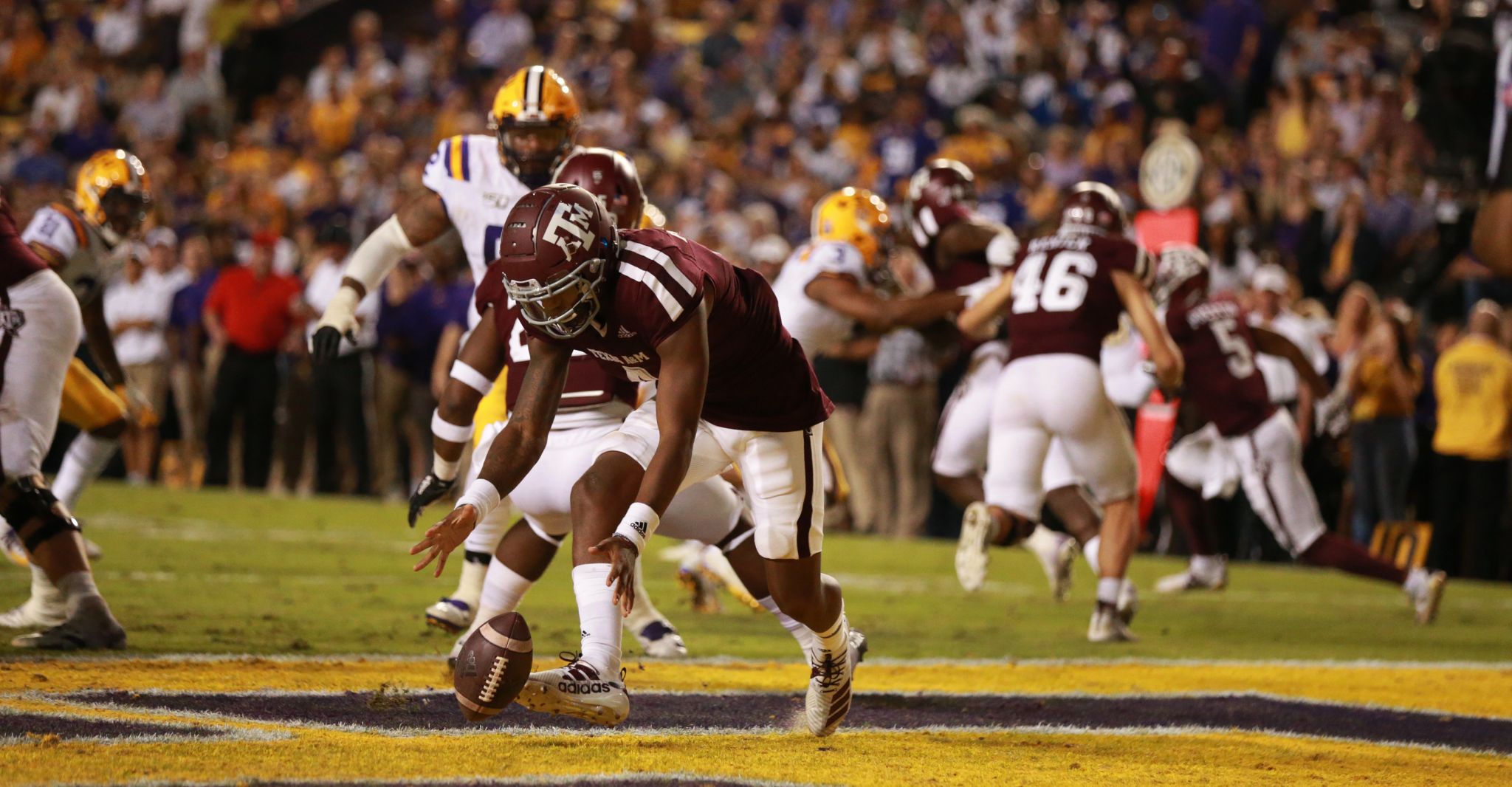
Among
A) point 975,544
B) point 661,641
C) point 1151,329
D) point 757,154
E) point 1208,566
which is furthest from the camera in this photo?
point 757,154

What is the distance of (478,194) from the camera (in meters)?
6.50

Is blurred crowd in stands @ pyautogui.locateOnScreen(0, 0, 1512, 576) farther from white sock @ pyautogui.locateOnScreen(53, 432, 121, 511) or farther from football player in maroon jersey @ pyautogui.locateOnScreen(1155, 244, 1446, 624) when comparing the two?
white sock @ pyautogui.locateOnScreen(53, 432, 121, 511)

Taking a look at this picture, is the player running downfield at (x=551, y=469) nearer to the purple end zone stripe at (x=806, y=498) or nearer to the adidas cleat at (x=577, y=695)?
the purple end zone stripe at (x=806, y=498)

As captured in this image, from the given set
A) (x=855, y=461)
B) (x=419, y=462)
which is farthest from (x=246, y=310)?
(x=855, y=461)

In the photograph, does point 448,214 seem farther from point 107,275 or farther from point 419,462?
point 419,462

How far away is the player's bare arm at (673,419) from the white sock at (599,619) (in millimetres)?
226

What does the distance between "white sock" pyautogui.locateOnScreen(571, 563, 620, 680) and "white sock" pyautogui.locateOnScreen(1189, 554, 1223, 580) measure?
6501 mm

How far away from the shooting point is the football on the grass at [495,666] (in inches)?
162

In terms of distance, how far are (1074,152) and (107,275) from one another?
992 cm

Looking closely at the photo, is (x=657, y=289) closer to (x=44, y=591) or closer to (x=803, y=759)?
(x=803, y=759)

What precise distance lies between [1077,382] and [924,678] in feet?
6.21

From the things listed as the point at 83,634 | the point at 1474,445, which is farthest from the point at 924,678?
the point at 1474,445

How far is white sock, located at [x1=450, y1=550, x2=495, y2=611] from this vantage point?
6316 mm

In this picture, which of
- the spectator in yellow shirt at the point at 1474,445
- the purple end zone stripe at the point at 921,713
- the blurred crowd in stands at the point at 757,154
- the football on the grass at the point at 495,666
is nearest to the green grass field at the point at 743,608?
the spectator in yellow shirt at the point at 1474,445
